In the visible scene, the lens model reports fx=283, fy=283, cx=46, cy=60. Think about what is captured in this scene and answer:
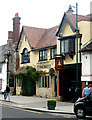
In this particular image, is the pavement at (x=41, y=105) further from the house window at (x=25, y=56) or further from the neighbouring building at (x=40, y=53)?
the house window at (x=25, y=56)

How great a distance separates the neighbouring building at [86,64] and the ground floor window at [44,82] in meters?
8.08

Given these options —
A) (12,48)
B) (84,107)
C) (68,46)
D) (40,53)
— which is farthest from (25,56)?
(84,107)

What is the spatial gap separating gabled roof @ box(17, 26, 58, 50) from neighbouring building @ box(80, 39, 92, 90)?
868 cm

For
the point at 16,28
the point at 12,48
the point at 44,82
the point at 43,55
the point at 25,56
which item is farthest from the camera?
the point at 16,28

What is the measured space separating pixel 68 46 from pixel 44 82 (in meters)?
7.62

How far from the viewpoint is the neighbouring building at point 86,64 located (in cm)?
2373

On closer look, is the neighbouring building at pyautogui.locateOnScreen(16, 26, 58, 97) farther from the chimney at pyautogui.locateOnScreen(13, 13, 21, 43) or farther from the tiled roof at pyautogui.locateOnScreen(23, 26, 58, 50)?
the chimney at pyautogui.locateOnScreen(13, 13, 21, 43)

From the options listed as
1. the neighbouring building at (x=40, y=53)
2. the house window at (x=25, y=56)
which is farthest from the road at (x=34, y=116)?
the house window at (x=25, y=56)

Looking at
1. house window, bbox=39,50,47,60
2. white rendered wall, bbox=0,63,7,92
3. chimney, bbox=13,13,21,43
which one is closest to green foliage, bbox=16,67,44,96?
house window, bbox=39,50,47,60

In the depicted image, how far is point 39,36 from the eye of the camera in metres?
36.8

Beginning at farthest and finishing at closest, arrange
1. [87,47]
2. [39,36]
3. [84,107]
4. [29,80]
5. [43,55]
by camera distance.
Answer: [39,36] < [29,80] < [43,55] < [87,47] < [84,107]

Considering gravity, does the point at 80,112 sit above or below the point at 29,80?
below

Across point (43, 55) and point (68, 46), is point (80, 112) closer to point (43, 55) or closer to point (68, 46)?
point (68, 46)

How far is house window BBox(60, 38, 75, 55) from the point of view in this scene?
26.2 meters
